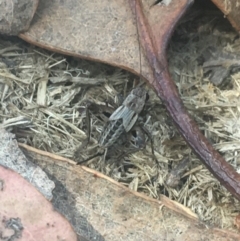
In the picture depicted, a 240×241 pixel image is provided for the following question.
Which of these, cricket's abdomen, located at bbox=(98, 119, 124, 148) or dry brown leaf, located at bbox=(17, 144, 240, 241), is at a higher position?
cricket's abdomen, located at bbox=(98, 119, 124, 148)

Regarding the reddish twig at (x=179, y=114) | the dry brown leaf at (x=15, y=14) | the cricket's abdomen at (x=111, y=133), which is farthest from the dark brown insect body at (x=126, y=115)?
the dry brown leaf at (x=15, y=14)

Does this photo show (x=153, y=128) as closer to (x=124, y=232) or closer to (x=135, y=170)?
(x=135, y=170)

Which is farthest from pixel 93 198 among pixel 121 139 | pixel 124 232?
pixel 121 139

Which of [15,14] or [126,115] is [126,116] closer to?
[126,115]

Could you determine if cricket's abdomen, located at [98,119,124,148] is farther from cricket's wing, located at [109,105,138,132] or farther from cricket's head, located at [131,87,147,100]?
cricket's head, located at [131,87,147,100]

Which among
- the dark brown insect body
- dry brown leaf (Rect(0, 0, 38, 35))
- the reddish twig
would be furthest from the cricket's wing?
dry brown leaf (Rect(0, 0, 38, 35))

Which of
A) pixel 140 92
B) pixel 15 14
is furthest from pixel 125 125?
pixel 15 14
